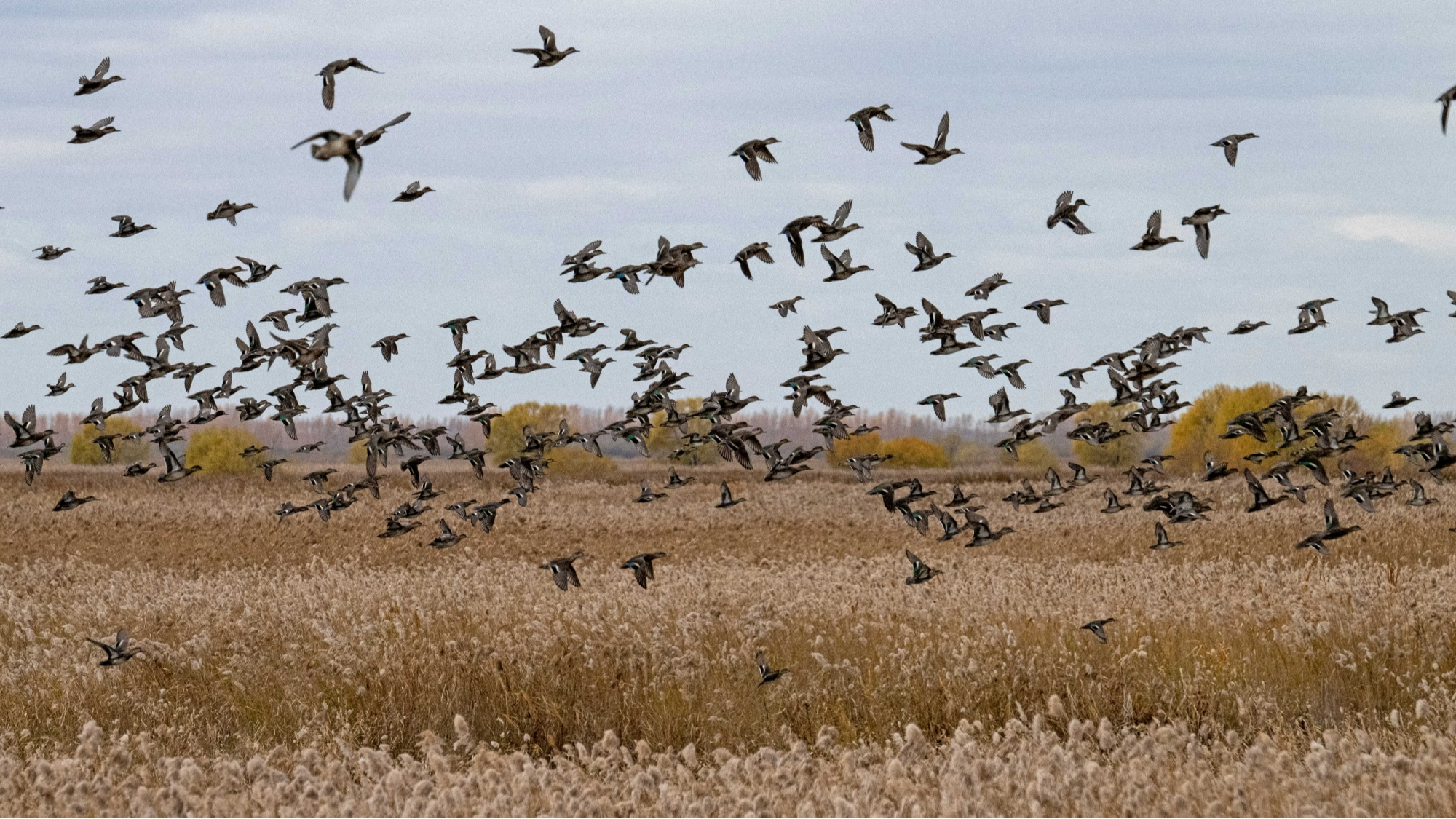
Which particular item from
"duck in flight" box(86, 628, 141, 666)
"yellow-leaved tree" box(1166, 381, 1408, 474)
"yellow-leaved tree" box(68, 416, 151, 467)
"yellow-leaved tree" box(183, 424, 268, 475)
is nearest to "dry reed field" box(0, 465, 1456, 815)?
"duck in flight" box(86, 628, 141, 666)

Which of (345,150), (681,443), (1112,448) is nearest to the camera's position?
(345,150)

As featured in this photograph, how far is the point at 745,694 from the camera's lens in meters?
10.9

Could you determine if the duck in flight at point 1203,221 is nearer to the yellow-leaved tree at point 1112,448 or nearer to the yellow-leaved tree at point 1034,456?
the yellow-leaved tree at point 1112,448

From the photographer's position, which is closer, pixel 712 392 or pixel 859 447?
pixel 712 392

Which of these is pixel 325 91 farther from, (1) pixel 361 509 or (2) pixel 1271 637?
(1) pixel 361 509

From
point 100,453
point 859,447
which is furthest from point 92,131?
point 100,453

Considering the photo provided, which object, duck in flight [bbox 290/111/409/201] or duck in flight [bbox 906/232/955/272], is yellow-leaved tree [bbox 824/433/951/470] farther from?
duck in flight [bbox 290/111/409/201]

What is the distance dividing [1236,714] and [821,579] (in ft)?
23.7

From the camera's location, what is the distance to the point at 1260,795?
21.8 feet

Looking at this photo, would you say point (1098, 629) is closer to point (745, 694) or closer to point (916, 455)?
point (745, 694)

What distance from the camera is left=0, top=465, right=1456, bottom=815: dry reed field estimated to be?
7.23 metres

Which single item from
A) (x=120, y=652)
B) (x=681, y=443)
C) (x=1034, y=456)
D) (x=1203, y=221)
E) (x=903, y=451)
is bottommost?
(x=903, y=451)

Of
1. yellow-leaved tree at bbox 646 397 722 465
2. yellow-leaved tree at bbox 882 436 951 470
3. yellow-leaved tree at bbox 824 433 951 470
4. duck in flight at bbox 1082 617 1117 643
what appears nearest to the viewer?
duck in flight at bbox 1082 617 1117 643

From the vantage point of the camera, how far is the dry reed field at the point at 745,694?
723 centimetres
